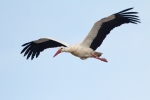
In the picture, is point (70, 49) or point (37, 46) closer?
point (70, 49)

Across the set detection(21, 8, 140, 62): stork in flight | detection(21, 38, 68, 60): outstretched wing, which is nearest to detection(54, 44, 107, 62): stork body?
detection(21, 8, 140, 62): stork in flight

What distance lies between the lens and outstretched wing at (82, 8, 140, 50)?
1830cm

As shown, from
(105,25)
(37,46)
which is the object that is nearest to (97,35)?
(105,25)

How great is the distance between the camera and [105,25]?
1844 cm

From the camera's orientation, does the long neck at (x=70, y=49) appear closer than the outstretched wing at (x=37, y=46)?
Yes

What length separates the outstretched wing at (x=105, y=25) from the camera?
18297 mm

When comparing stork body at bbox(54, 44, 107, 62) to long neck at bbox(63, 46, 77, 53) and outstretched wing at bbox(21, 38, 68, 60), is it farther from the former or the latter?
outstretched wing at bbox(21, 38, 68, 60)

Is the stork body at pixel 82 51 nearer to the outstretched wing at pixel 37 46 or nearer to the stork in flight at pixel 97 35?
the stork in flight at pixel 97 35

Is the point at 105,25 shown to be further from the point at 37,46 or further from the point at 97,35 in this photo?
the point at 37,46

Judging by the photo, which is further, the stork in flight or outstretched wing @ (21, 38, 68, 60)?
outstretched wing @ (21, 38, 68, 60)

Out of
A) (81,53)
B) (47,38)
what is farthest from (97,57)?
(47,38)

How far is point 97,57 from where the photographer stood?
18656 millimetres

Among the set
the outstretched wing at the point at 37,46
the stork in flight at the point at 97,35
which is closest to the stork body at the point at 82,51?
the stork in flight at the point at 97,35

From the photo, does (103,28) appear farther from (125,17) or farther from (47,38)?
(47,38)
